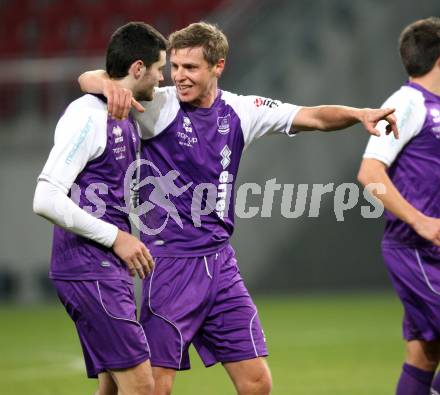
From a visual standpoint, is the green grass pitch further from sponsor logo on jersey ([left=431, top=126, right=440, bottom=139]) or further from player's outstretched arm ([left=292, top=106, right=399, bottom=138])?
player's outstretched arm ([left=292, top=106, right=399, bottom=138])

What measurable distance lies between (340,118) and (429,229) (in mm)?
726

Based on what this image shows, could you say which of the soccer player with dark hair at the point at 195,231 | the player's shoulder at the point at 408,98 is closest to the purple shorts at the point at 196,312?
the soccer player with dark hair at the point at 195,231

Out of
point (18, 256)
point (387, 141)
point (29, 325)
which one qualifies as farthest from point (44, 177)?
point (18, 256)

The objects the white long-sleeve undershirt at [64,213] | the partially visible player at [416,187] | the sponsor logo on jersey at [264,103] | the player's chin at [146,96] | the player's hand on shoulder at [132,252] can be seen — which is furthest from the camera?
the sponsor logo on jersey at [264,103]

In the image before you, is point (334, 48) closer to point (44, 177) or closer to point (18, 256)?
point (18, 256)

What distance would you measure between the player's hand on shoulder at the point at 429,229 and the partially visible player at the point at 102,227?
1.41 m

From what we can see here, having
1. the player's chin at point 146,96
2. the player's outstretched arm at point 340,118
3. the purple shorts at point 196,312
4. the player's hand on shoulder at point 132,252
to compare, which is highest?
the player's chin at point 146,96

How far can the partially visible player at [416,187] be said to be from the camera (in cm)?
557

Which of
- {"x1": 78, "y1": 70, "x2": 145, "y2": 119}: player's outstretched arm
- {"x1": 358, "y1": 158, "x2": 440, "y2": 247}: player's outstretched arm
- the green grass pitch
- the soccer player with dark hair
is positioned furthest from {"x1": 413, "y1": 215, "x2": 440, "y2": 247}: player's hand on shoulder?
the green grass pitch

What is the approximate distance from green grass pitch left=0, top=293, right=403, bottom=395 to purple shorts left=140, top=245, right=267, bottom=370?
2.36 metres

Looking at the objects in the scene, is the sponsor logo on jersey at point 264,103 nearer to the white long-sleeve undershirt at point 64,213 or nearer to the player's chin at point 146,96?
the player's chin at point 146,96

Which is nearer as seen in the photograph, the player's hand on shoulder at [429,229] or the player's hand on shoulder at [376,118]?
the player's hand on shoulder at [376,118]

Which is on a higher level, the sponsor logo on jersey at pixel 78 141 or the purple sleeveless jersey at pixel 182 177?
the sponsor logo on jersey at pixel 78 141

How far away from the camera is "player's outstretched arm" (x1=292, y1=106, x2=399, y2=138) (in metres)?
5.19
